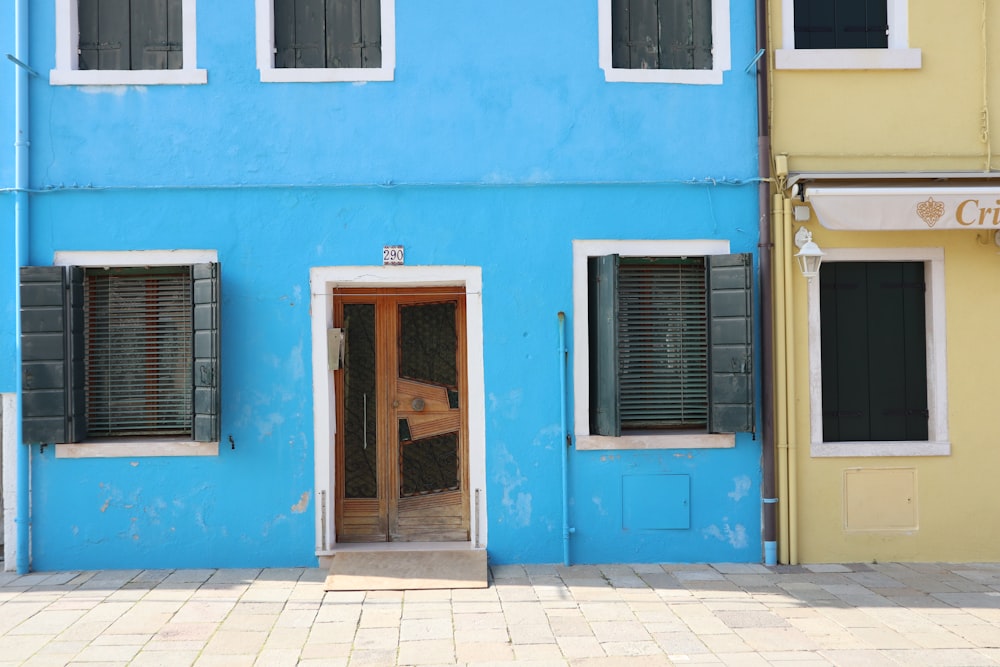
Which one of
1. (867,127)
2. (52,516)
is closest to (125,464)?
(52,516)

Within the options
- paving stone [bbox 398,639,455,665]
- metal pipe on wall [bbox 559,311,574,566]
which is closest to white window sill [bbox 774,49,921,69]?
metal pipe on wall [bbox 559,311,574,566]

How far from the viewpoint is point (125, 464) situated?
709 centimetres

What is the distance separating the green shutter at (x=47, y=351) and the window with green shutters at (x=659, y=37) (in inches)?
182

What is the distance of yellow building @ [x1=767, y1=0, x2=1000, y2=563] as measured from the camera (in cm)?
732

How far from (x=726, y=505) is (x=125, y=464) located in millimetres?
4630

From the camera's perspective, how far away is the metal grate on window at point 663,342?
7.37 meters

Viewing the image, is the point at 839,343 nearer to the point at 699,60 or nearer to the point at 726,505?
the point at 726,505

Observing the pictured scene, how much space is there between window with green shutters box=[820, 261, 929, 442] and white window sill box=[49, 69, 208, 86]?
5.20m

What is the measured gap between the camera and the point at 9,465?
282 inches

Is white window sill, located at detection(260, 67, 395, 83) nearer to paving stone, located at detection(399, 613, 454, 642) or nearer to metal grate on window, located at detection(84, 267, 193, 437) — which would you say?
metal grate on window, located at detection(84, 267, 193, 437)

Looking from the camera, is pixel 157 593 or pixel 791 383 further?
pixel 791 383

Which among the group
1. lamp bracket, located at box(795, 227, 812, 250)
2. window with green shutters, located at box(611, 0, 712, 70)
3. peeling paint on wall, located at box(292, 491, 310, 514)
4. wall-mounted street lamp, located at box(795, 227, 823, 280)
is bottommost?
peeling paint on wall, located at box(292, 491, 310, 514)

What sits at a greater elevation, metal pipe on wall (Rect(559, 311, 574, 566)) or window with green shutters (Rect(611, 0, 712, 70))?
window with green shutters (Rect(611, 0, 712, 70))

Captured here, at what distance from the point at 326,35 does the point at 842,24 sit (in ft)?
13.6
